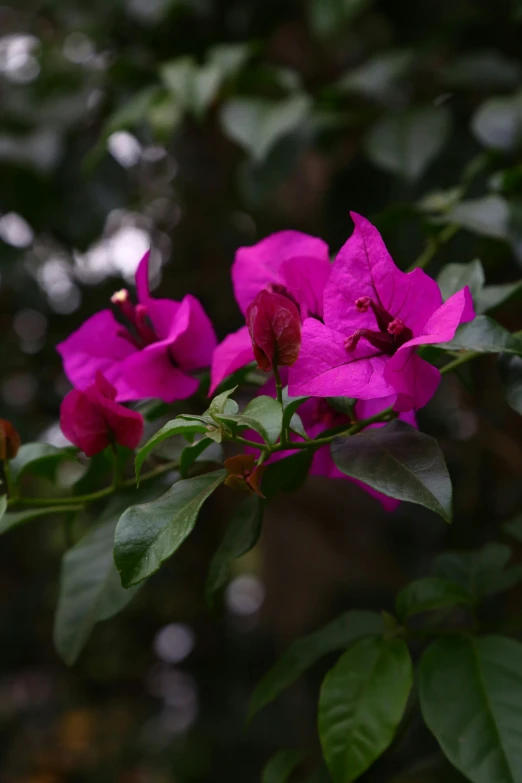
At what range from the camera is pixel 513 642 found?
470 millimetres

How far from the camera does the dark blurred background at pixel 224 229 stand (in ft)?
2.76

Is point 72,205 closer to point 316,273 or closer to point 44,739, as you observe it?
point 316,273

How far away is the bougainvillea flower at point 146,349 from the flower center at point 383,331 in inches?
5.0

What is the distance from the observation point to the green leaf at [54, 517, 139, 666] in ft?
1.62

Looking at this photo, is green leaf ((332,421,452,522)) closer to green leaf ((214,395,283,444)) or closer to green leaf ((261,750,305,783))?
green leaf ((214,395,283,444))

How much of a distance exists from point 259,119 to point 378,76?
159mm

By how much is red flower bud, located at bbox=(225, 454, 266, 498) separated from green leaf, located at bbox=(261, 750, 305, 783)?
294 millimetres

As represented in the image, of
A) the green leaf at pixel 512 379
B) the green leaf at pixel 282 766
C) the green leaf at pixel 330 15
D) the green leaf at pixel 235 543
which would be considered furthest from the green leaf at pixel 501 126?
the green leaf at pixel 282 766

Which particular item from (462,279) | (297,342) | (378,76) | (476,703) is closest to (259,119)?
(378,76)

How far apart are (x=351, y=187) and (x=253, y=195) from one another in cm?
16

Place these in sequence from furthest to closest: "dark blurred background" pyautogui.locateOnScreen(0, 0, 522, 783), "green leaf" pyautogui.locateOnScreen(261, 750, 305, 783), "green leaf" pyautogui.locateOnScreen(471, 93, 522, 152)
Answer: "dark blurred background" pyautogui.locateOnScreen(0, 0, 522, 783)
"green leaf" pyautogui.locateOnScreen(471, 93, 522, 152)
"green leaf" pyautogui.locateOnScreen(261, 750, 305, 783)

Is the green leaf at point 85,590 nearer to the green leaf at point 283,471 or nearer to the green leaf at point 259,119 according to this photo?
the green leaf at point 283,471

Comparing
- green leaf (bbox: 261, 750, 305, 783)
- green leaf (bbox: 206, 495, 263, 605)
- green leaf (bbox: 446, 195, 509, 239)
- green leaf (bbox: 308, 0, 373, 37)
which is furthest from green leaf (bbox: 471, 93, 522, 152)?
green leaf (bbox: 261, 750, 305, 783)

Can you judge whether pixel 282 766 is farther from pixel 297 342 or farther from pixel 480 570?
pixel 297 342
